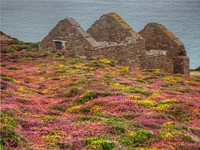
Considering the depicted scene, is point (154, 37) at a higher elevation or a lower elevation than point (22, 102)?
higher

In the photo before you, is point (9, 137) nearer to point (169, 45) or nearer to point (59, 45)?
point (59, 45)

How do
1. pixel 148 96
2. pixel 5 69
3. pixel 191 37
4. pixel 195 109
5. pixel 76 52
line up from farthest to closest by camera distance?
pixel 191 37 → pixel 76 52 → pixel 5 69 → pixel 148 96 → pixel 195 109

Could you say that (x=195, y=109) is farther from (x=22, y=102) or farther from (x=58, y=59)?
(x=58, y=59)

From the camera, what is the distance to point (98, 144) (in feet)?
39.8

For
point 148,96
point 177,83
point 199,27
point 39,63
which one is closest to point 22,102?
point 148,96

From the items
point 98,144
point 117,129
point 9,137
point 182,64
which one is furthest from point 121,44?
point 9,137

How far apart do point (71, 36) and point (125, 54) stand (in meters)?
7.19

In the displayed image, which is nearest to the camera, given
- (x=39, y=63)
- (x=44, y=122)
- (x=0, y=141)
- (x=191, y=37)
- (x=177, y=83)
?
(x=0, y=141)

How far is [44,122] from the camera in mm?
→ 15180

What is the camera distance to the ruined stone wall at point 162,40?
5234 cm

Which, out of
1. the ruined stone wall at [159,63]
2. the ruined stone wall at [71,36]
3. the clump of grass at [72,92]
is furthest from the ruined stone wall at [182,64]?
the clump of grass at [72,92]

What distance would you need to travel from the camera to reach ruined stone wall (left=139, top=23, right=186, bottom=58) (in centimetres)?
5234

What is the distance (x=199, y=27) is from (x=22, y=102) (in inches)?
4533

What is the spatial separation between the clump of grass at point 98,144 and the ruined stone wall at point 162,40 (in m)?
41.4
